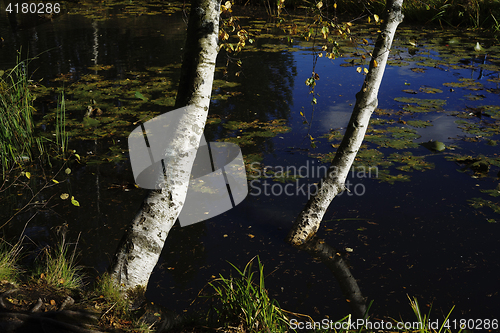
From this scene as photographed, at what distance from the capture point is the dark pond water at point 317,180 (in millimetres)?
3145

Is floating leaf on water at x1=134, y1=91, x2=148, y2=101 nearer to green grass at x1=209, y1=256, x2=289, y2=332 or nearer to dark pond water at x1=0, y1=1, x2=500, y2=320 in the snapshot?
dark pond water at x1=0, y1=1, x2=500, y2=320

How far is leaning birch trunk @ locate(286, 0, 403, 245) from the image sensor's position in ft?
9.94

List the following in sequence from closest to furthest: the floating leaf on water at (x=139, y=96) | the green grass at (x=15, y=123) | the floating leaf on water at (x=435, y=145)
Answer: the green grass at (x=15, y=123), the floating leaf on water at (x=435, y=145), the floating leaf on water at (x=139, y=96)

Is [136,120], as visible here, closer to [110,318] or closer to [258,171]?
[258,171]

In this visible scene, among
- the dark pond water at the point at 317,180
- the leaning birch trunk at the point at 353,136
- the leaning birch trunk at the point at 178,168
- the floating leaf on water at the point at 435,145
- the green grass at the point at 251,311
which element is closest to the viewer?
the green grass at the point at 251,311

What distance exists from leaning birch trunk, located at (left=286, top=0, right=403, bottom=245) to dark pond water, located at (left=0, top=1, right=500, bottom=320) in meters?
0.24

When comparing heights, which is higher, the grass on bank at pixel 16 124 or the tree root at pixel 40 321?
the grass on bank at pixel 16 124

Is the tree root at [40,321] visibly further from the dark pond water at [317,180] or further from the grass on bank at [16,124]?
the grass on bank at [16,124]

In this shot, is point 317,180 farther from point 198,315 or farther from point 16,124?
point 16,124

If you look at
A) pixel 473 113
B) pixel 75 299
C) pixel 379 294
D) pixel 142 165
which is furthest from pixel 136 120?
pixel 473 113

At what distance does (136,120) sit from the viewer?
605 centimetres

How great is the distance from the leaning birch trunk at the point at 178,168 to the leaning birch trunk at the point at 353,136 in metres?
1.24

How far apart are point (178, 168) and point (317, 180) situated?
7.50ft

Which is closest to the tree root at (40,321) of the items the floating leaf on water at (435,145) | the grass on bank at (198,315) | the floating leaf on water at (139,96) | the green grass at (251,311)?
the grass on bank at (198,315)
